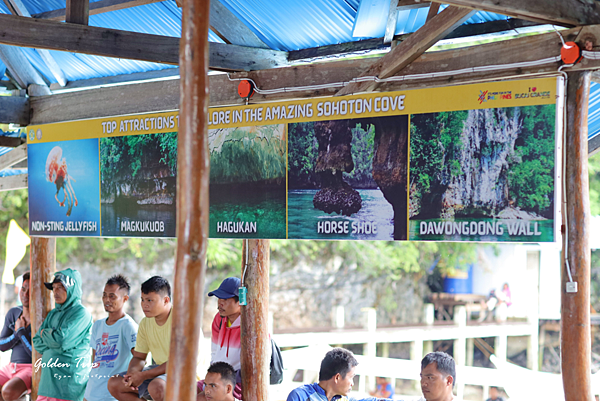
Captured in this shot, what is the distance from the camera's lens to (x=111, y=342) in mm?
4648

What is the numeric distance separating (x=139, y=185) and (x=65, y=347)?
138cm

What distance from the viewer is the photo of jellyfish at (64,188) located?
17.1 feet

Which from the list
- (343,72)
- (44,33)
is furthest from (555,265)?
(44,33)

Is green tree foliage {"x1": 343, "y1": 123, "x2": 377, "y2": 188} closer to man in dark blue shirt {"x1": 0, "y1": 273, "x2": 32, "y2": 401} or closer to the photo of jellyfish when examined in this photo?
the photo of jellyfish

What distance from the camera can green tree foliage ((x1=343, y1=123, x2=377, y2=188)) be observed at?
3945 mm

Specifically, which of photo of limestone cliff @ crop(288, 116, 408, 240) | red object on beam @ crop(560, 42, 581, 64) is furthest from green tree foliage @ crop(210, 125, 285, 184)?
red object on beam @ crop(560, 42, 581, 64)

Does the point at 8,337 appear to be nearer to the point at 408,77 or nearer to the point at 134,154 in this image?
the point at 134,154

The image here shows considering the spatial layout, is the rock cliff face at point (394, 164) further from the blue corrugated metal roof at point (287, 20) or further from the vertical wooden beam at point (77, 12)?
the vertical wooden beam at point (77, 12)

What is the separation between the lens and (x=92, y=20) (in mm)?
5441

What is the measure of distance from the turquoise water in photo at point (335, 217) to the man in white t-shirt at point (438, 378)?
788mm

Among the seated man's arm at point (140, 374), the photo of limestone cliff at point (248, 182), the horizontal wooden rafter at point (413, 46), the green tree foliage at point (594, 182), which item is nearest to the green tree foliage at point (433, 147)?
the horizontal wooden rafter at point (413, 46)

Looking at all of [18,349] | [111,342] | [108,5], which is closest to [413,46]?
[108,5]

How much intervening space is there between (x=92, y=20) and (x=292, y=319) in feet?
41.4

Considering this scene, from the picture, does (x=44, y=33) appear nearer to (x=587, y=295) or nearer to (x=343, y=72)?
(x=343, y=72)
